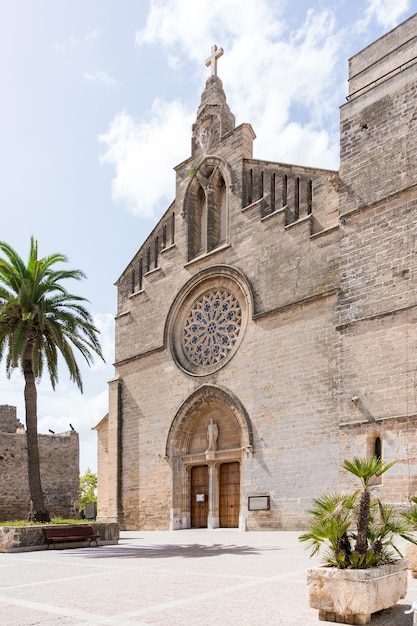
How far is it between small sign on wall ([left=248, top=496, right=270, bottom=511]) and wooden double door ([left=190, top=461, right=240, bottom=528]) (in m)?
1.60

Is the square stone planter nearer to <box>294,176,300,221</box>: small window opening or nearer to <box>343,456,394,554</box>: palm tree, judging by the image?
<box>343,456,394,554</box>: palm tree

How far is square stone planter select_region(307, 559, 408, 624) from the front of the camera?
249 inches

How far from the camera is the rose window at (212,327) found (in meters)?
22.3

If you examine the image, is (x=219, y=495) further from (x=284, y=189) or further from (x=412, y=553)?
(x=412, y=553)

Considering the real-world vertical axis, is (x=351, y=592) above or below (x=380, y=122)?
below

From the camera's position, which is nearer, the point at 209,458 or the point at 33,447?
the point at 33,447

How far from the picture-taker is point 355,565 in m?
6.64

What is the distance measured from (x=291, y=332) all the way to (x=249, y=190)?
586 centimetres

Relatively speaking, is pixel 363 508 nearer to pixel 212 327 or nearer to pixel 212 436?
pixel 212 436

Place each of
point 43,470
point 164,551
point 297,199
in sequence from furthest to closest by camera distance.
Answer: point 43,470 → point 297,199 → point 164,551

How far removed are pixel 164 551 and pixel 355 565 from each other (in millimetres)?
8709

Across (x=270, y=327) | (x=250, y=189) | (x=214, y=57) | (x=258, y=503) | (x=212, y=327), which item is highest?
(x=214, y=57)

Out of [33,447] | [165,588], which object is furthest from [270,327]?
[165,588]

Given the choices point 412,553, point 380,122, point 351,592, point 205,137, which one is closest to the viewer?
point 351,592
